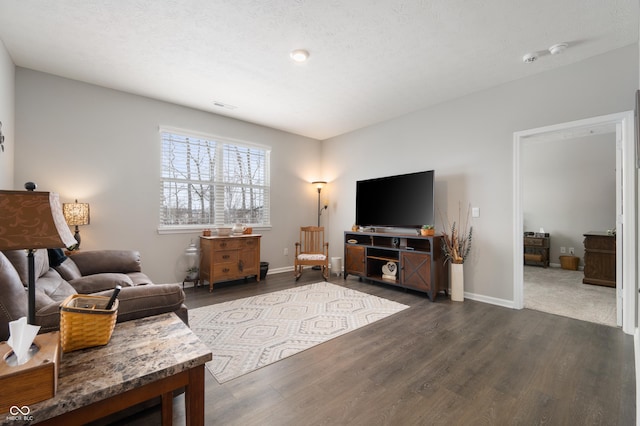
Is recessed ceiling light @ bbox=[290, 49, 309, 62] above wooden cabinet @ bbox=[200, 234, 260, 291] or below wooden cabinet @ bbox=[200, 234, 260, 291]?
above

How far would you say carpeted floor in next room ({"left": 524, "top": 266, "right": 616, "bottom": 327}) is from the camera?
3.04 metres

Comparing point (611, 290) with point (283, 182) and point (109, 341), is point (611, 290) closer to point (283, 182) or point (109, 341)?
point (283, 182)

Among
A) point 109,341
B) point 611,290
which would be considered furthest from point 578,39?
point 109,341

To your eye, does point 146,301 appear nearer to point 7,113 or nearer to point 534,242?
point 7,113

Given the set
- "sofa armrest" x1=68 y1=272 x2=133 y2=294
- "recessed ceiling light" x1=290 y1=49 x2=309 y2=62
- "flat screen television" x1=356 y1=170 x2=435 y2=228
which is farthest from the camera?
"flat screen television" x1=356 y1=170 x2=435 y2=228

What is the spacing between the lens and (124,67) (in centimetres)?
305

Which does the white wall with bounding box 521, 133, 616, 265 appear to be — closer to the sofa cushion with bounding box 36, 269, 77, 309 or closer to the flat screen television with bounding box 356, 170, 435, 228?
the flat screen television with bounding box 356, 170, 435, 228

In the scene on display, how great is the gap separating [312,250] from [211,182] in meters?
2.18

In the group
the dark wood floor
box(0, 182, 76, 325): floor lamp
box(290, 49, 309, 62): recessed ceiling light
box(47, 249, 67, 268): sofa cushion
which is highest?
box(290, 49, 309, 62): recessed ceiling light

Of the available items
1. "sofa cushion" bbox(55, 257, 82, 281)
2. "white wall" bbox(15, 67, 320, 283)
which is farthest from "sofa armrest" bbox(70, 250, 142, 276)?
"white wall" bbox(15, 67, 320, 283)

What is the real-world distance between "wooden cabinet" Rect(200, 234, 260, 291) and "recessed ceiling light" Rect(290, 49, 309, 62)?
8.54 feet

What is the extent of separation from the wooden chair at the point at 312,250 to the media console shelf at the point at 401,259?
374mm

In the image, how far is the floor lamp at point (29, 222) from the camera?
1.02 meters

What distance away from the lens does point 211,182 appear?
14.7 feet
